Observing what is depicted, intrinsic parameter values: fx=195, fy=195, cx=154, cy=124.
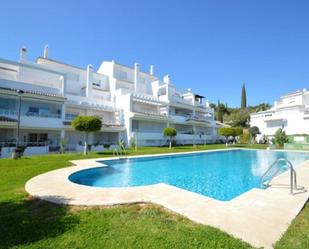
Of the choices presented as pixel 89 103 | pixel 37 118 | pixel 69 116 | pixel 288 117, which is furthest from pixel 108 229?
pixel 288 117

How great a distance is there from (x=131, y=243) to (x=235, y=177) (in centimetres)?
1085

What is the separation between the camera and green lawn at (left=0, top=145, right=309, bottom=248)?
3760 millimetres

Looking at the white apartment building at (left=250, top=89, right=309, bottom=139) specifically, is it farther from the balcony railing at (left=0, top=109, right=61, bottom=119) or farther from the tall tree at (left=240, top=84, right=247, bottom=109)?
the balcony railing at (left=0, top=109, right=61, bottom=119)

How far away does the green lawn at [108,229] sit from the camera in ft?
12.3

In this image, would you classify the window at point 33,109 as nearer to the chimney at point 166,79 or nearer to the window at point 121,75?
the window at point 121,75

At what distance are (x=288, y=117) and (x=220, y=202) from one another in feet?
148

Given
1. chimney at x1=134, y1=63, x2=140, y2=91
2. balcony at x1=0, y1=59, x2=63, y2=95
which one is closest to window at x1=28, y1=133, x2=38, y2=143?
balcony at x1=0, y1=59, x2=63, y2=95

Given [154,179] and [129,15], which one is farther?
[129,15]

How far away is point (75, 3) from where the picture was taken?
1496cm

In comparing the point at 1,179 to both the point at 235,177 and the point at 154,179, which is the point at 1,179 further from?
the point at 235,177

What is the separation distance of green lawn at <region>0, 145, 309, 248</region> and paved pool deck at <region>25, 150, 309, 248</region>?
0.29m

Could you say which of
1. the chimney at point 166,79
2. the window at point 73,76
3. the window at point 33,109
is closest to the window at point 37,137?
the window at point 33,109

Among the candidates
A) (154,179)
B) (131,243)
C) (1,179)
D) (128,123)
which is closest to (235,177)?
(154,179)

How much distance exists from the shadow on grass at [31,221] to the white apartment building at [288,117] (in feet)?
155
